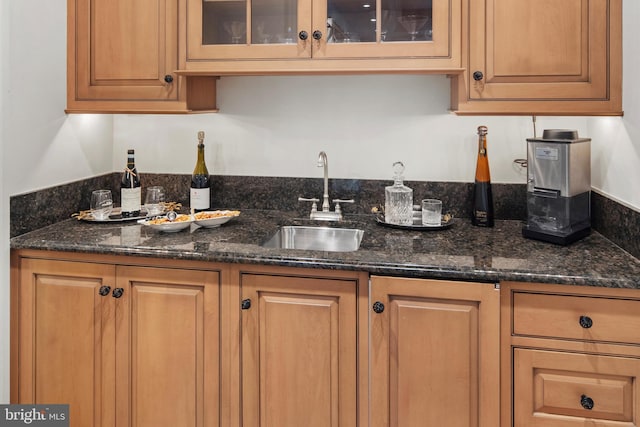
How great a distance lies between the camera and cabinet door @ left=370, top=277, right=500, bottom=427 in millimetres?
1485

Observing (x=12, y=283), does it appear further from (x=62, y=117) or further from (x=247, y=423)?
(x=247, y=423)

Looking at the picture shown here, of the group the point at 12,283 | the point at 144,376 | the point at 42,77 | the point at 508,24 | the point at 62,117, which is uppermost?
the point at 508,24

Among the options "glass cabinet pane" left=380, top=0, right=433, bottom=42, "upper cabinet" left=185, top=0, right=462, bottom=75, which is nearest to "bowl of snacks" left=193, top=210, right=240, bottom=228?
"upper cabinet" left=185, top=0, right=462, bottom=75

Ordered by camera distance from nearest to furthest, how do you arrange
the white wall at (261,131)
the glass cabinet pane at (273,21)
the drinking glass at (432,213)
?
1. the white wall at (261,131)
2. the glass cabinet pane at (273,21)
3. the drinking glass at (432,213)

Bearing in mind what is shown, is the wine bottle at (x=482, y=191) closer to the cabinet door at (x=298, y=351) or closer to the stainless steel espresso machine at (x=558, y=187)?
the stainless steel espresso machine at (x=558, y=187)

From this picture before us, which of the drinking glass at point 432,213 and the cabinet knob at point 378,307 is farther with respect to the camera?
the drinking glass at point 432,213

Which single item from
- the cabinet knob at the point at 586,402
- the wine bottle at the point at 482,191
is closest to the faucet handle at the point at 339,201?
the wine bottle at the point at 482,191

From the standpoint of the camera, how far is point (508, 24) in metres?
1.75

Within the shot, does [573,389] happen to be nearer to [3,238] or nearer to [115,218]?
[115,218]

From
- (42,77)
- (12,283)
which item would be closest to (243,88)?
(42,77)

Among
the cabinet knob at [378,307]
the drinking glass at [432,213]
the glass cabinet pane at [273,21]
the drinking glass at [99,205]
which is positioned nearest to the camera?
the cabinet knob at [378,307]

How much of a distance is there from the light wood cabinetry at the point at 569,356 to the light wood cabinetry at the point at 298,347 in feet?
1.54

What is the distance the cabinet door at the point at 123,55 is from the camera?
199 cm

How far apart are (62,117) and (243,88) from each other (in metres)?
0.78
